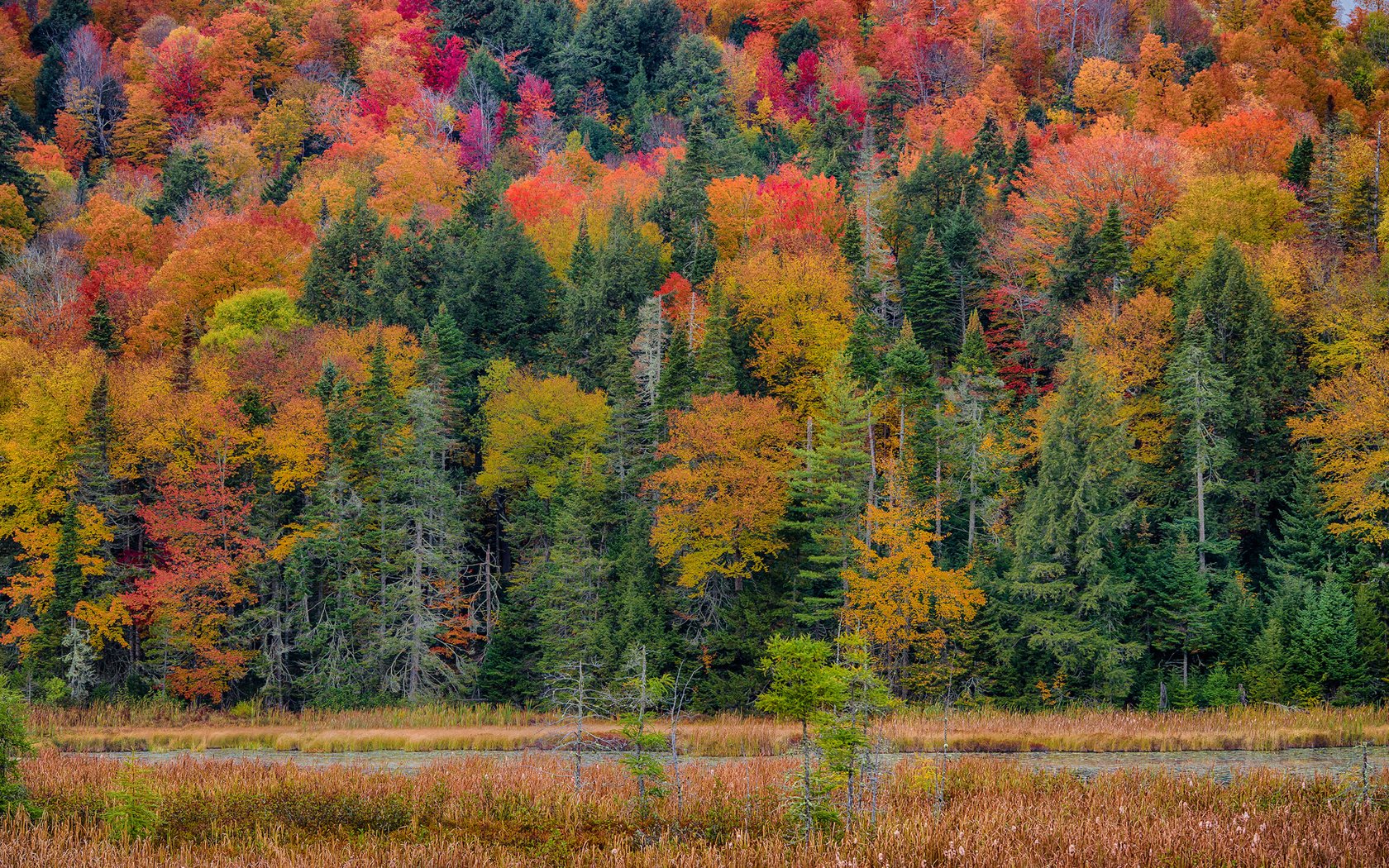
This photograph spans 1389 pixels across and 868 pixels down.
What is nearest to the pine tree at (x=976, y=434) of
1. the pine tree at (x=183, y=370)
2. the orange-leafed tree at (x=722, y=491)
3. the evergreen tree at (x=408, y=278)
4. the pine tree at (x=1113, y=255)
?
the orange-leafed tree at (x=722, y=491)

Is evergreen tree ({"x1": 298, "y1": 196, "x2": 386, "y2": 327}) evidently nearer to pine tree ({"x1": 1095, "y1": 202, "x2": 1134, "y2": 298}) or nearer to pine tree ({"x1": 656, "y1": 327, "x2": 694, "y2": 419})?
pine tree ({"x1": 656, "y1": 327, "x2": 694, "y2": 419})

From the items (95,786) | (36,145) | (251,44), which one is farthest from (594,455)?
(251,44)

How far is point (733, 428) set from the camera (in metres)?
52.6

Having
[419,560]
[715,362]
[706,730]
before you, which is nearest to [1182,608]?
[706,730]

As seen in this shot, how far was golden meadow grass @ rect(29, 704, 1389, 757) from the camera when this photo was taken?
41.0 m

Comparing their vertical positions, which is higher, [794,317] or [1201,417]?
[794,317]

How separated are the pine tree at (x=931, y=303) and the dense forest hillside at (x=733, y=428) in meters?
0.28

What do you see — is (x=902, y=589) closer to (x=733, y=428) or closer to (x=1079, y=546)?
(x=1079, y=546)

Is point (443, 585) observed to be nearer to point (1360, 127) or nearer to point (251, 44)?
point (1360, 127)

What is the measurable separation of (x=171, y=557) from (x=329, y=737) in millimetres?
14616

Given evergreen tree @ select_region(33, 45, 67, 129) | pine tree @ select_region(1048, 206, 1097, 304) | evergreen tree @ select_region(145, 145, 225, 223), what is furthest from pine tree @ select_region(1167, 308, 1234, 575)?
evergreen tree @ select_region(33, 45, 67, 129)

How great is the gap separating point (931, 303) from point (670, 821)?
4481 centimetres

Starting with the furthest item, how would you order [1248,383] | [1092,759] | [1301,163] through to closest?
[1301,163]
[1248,383]
[1092,759]

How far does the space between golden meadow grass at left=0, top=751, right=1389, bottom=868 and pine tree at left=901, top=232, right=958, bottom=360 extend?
3456 cm
